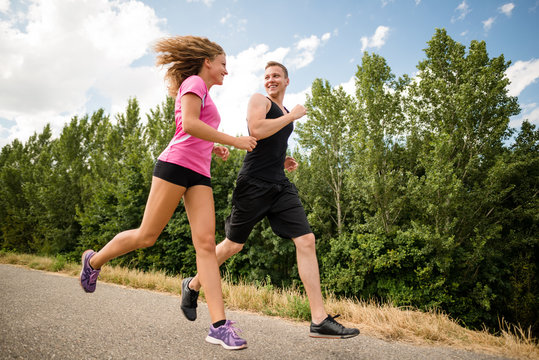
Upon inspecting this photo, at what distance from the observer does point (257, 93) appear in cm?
280

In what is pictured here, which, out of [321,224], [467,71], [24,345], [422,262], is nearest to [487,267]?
[422,262]

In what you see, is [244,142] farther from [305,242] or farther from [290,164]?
[290,164]

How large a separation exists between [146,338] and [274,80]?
2611mm

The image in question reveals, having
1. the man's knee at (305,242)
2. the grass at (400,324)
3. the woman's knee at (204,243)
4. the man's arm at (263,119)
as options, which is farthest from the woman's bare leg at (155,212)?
the grass at (400,324)

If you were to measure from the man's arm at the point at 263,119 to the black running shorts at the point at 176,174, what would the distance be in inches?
24.8

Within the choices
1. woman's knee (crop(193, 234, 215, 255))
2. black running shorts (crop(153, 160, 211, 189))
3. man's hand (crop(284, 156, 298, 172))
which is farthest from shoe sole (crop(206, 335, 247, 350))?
man's hand (crop(284, 156, 298, 172))

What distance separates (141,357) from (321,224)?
15.8 meters

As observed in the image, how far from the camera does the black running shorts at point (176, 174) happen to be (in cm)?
226

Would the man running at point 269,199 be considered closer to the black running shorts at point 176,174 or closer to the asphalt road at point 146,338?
the asphalt road at point 146,338

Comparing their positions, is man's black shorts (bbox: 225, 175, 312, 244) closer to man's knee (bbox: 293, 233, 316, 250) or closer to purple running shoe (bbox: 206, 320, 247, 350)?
man's knee (bbox: 293, 233, 316, 250)

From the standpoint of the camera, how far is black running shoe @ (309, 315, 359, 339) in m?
2.34

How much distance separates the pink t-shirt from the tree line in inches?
556

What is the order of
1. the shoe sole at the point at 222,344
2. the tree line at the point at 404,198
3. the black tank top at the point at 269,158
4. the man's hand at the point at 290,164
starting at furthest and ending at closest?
1. the tree line at the point at 404,198
2. the man's hand at the point at 290,164
3. the black tank top at the point at 269,158
4. the shoe sole at the point at 222,344

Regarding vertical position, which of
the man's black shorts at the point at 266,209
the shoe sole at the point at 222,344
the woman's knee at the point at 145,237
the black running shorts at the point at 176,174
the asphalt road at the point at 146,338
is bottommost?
the asphalt road at the point at 146,338
